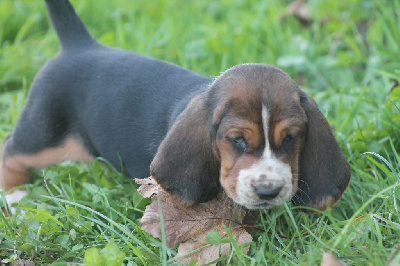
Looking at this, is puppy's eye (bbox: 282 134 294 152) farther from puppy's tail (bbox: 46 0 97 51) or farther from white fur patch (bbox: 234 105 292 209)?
puppy's tail (bbox: 46 0 97 51)

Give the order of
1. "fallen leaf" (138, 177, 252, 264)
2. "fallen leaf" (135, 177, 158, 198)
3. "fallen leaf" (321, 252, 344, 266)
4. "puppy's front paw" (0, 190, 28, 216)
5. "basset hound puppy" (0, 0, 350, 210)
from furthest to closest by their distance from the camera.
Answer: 1. "puppy's front paw" (0, 190, 28, 216)
2. "fallen leaf" (135, 177, 158, 198)
3. "fallen leaf" (138, 177, 252, 264)
4. "basset hound puppy" (0, 0, 350, 210)
5. "fallen leaf" (321, 252, 344, 266)

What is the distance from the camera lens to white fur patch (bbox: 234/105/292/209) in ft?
10.6

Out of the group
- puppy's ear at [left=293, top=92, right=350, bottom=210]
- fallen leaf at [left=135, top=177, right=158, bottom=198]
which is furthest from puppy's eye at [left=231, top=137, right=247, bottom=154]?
fallen leaf at [left=135, top=177, right=158, bottom=198]

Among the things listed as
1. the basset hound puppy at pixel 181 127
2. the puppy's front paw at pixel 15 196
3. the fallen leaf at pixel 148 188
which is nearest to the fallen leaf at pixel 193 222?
the fallen leaf at pixel 148 188

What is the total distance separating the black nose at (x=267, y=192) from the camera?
3.24 metres

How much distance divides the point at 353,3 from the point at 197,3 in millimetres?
2159

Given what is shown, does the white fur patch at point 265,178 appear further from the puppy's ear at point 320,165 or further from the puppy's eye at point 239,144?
the puppy's ear at point 320,165

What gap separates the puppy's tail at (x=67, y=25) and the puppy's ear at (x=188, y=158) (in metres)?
1.44

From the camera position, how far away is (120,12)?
25.2ft

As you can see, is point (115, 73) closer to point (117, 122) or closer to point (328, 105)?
point (117, 122)

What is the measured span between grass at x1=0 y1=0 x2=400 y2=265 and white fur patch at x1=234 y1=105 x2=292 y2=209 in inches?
7.0

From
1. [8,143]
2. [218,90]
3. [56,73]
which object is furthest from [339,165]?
[8,143]

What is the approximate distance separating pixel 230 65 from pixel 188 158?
2.80 m

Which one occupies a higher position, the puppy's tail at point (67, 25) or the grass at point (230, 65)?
the puppy's tail at point (67, 25)
